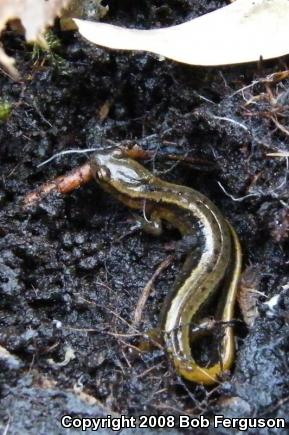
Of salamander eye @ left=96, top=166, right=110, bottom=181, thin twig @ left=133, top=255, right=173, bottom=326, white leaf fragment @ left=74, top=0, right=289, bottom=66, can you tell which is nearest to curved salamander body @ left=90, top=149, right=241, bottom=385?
salamander eye @ left=96, top=166, right=110, bottom=181

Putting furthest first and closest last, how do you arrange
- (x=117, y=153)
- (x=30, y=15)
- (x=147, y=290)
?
(x=117, y=153), (x=30, y=15), (x=147, y=290)

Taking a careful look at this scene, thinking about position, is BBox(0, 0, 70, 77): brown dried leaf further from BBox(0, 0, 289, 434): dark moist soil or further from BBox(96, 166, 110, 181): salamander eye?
BBox(96, 166, 110, 181): salamander eye

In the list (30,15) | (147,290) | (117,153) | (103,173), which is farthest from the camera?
(117,153)

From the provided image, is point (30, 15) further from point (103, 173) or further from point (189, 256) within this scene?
point (189, 256)

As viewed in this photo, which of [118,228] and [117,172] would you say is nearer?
[118,228]

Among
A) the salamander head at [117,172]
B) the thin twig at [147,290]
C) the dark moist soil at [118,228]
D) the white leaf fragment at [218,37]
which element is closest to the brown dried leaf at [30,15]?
the dark moist soil at [118,228]

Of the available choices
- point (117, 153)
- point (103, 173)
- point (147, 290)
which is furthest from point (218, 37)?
point (147, 290)

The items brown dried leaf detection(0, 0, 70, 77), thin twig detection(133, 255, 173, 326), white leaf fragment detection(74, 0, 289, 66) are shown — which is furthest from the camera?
brown dried leaf detection(0, 0, 70, 77)
